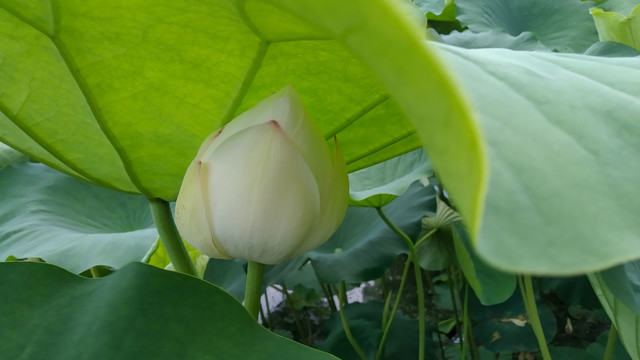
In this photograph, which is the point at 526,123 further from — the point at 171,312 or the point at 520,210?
the point at 171,312

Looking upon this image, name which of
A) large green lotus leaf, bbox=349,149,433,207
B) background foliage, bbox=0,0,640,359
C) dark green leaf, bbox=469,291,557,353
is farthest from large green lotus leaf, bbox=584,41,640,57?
dark green leaf, bbox=469,291,557,353

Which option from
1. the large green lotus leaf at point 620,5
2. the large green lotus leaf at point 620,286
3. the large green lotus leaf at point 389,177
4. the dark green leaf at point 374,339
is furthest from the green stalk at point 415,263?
the large green lotus leaf at point 620,5

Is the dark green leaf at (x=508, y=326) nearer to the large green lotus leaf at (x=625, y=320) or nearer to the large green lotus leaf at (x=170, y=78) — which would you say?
the large green lotus leaf at (x=625, y=320)

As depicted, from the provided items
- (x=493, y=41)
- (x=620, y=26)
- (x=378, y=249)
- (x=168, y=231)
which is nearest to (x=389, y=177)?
(x=378, y=249)

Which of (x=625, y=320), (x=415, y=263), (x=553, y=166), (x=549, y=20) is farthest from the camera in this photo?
(x=549, y=20)

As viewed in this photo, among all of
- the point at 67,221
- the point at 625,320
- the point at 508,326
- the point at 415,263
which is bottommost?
the point at 508,326

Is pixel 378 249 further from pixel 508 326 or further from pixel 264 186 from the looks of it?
pixel 264 186
